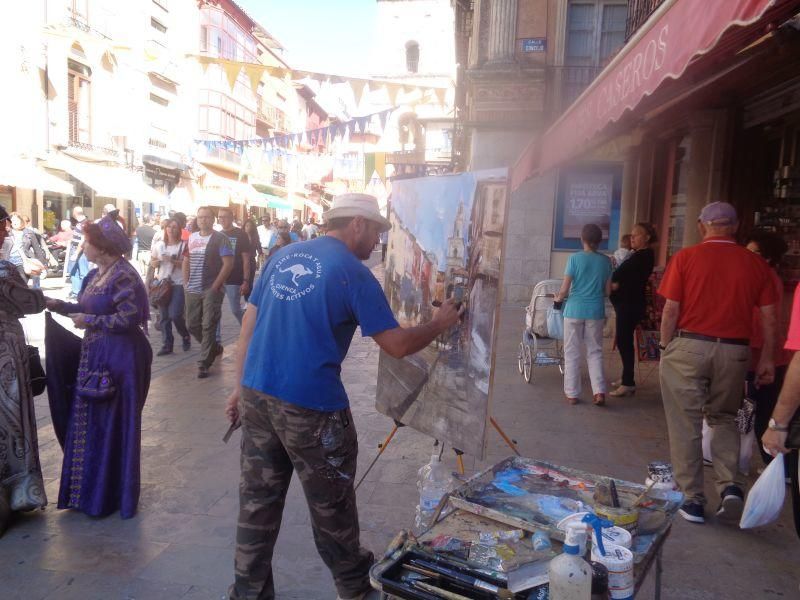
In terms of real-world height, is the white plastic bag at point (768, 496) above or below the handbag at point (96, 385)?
below

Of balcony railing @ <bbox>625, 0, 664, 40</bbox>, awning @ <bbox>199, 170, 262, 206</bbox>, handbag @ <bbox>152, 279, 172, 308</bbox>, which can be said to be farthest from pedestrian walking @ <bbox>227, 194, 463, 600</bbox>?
awning @ <bbox>199, 170, 262, 206</bbox>

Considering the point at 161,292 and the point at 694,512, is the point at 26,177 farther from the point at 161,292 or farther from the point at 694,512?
the point at 694,512

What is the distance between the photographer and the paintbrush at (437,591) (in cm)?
183

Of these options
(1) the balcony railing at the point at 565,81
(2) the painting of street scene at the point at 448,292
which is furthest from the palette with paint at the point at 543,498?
(1) the balcony railing at the point at 565,81

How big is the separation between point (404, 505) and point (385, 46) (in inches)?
1851

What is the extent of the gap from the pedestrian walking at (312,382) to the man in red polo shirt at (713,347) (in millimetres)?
1727

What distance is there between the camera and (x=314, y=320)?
2451 millimetres

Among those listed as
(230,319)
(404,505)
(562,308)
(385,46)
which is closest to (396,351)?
(404,505)

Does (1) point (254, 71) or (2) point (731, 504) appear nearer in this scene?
(2) point (731, 504)

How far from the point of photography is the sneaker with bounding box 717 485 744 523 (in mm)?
3605

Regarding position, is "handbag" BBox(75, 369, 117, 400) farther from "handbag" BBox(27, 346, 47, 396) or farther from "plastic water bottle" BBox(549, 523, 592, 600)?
"plastic water bottle" BBox(549, 523, 592, 600)

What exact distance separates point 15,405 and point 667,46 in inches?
158

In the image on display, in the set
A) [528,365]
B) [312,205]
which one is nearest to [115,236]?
[528,365]

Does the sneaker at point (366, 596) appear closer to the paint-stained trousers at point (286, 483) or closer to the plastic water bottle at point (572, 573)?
the paint-stained trousers at point (286, 483)
